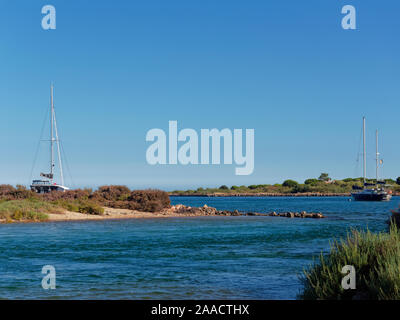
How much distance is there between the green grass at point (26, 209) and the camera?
4209cm

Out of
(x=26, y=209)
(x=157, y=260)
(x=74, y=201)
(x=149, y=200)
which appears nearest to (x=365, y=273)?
(x=157, y=260)

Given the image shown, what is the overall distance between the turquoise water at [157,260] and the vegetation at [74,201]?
428 cm

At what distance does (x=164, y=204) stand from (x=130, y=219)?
25.8 ft

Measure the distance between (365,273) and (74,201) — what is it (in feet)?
134

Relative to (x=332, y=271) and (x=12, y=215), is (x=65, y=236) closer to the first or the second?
(x=12, y=215)

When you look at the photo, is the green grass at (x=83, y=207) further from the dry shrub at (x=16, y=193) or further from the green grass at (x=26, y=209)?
the dry shrub at (x=16, y=193)

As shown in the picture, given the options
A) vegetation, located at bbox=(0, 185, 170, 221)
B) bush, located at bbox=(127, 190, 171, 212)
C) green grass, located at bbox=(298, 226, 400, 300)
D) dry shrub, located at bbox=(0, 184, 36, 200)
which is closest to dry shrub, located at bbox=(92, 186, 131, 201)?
vegetation, located at bbox=(0, 185, 170, 221)

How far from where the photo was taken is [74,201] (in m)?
50.2

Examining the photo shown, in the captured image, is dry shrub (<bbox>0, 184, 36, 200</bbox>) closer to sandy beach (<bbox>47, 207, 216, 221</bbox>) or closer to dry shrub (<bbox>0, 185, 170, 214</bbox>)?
dry shrub (<bbox>0, 185, 170, 214</bbox>)

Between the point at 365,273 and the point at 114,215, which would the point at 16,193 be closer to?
the point at 114,215

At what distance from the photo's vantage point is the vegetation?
43031 millimetres

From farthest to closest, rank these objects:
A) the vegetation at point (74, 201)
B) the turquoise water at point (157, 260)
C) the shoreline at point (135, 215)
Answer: the shoreline at point (135, 215) → the vegetation at point (74, 201) → the turquoise water at point (157, 260)

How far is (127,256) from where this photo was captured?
78.5 feet

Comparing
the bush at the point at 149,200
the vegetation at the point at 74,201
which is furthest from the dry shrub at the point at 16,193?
the bush at the point at 149,200
